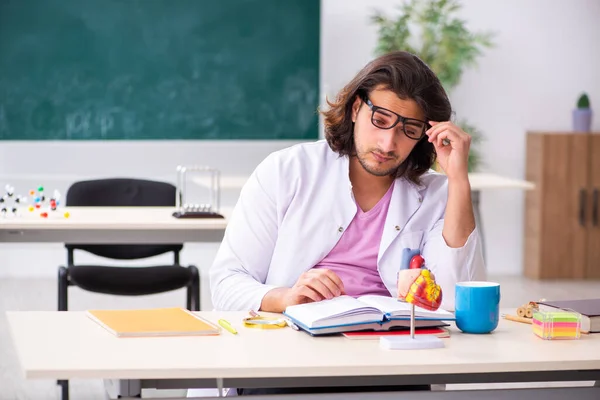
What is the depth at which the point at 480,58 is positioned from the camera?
6793mm

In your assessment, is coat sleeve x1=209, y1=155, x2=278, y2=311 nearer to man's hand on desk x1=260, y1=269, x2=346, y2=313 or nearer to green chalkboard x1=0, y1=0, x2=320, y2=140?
man's hand on desk x1=260, y1=269, x2=346, y2=313

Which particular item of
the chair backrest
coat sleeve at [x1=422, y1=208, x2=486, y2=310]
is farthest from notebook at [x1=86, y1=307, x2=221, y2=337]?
the chair backrest

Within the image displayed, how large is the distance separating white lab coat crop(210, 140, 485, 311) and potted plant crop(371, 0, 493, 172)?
13.3ft

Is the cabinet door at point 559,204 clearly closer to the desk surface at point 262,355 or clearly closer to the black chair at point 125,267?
the black chair at point 125,267

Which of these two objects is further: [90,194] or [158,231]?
[90,194]

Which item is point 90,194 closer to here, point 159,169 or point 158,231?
point 158,231

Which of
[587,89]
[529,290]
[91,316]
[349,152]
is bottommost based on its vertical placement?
[529,290]

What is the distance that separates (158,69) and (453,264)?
4590mm

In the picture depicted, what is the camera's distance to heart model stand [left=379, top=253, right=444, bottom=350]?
1709 mm

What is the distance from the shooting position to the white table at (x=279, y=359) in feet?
5.03

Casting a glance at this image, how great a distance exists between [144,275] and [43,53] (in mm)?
2888

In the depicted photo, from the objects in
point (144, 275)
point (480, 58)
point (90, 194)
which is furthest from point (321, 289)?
point (480, 58)

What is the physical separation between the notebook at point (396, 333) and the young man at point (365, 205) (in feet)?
0.98

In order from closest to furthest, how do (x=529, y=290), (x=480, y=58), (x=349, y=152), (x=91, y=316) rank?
(x=91, y=316) < (x=349, y=152) < (x=529, y=290) < (x=480, y=58)
